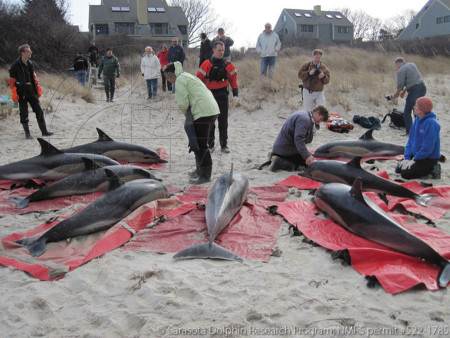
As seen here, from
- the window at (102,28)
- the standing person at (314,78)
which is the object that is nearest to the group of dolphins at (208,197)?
the standing person at (314,78)

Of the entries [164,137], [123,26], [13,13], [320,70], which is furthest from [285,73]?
[123,26]

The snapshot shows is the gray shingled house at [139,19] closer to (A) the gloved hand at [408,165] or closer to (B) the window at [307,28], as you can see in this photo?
(B) the window at [307,28]

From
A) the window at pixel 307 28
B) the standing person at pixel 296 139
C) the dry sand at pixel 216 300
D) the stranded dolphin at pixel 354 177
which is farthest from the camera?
the window at pixel 307 28

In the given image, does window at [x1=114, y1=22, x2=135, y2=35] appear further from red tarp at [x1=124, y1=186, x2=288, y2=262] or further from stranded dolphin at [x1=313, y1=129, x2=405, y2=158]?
red tarp at [x1=124, y1=186, x2=288, y2=262]

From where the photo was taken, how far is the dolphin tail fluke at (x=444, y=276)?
10.4 feet

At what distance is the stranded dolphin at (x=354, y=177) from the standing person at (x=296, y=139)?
0.22 meters

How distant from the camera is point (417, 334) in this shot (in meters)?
2.65

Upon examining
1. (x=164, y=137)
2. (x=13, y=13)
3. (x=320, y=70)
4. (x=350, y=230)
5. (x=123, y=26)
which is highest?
(x=123, y=26)

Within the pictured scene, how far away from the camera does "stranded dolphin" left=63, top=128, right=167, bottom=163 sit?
24.5 feet

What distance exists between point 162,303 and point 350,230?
2.44 metres

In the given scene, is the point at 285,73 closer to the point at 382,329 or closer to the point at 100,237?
the point at 100,237

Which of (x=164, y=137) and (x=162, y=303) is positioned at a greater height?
(x=164, y=137)

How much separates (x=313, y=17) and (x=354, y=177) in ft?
160

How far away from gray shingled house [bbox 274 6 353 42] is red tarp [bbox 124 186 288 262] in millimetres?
46605
